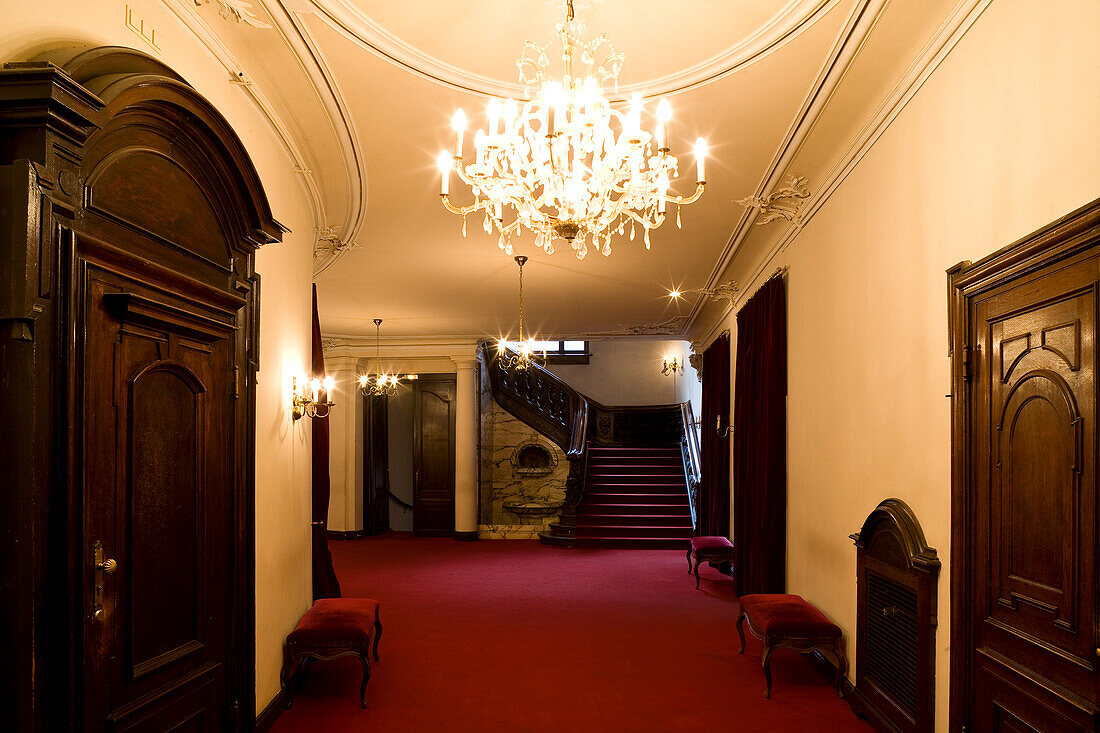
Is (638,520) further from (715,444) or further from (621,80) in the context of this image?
(621,80)

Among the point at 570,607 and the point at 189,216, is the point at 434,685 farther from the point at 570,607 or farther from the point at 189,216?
the point at 189,216

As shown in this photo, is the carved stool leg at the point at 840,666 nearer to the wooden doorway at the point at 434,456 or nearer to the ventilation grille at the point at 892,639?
the ventilation grille at the point at 892,639

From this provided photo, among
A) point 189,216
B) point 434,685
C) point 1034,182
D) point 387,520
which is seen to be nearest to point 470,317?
point 387,520

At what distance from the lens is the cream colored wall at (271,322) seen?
2.72m

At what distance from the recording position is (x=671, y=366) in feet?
55.8

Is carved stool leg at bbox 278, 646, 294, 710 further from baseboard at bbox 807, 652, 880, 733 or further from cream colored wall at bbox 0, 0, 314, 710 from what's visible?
baseboard at bbox 807, 652, 880, 733

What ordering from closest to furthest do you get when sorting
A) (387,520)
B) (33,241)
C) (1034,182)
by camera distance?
1. (33,241)
2. (1034,182)
3. (387,520)

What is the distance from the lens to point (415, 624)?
6797 millimetres

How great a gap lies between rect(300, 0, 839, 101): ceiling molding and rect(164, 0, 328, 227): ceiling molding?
1.55ft

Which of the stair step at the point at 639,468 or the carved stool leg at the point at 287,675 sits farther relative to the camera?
the stair step at the point at 639,468

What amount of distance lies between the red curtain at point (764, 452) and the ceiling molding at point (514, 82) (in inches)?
117

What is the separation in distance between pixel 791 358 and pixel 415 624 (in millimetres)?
3990

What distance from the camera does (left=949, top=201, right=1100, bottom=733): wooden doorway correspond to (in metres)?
2.35

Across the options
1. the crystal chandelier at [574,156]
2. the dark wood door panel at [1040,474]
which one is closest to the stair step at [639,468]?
the crystal chandelier at [574,156]
